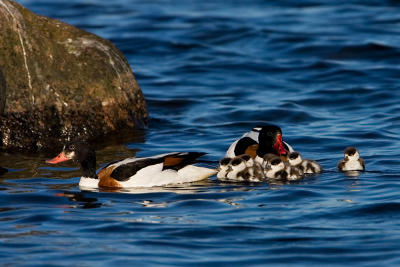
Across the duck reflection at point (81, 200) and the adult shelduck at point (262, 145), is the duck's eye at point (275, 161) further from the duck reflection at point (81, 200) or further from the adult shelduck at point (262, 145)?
the duck reflection at point (81, 200)

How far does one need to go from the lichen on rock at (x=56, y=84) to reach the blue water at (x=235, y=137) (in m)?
0.49

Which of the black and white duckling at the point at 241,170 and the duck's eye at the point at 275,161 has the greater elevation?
the duck's eye at the point at 275,161

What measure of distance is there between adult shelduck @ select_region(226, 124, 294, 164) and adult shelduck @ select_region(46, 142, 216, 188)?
1218mm

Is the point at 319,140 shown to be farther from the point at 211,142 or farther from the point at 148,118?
the point at 148,118

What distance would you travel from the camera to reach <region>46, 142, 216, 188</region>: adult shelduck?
10.6 meters

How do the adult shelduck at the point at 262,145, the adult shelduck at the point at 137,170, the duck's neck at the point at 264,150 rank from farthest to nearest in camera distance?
the duck's neck at the point at 264,150, the adult shelduck at the point at 262,145, the adult shelduck at the point at 137,170

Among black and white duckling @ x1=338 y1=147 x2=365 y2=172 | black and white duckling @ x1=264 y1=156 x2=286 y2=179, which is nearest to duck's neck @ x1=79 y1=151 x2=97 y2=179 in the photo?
black and white duckling @ x1=264 y1=156 x2=286 y2=179

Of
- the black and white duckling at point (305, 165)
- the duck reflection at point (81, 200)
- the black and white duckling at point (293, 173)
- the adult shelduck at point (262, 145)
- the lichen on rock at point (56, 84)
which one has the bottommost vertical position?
the duck reflection at point (81, 200)

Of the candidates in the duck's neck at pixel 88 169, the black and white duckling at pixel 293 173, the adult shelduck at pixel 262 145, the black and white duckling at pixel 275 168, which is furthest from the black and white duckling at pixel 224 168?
the duck's neck at pixel 88 169

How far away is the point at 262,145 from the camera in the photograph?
12.2 meters

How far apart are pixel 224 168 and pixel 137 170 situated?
3.81 ft

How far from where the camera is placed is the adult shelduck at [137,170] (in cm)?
1060

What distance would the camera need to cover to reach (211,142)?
44.6 ft

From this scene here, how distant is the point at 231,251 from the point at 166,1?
20029 millimetres
